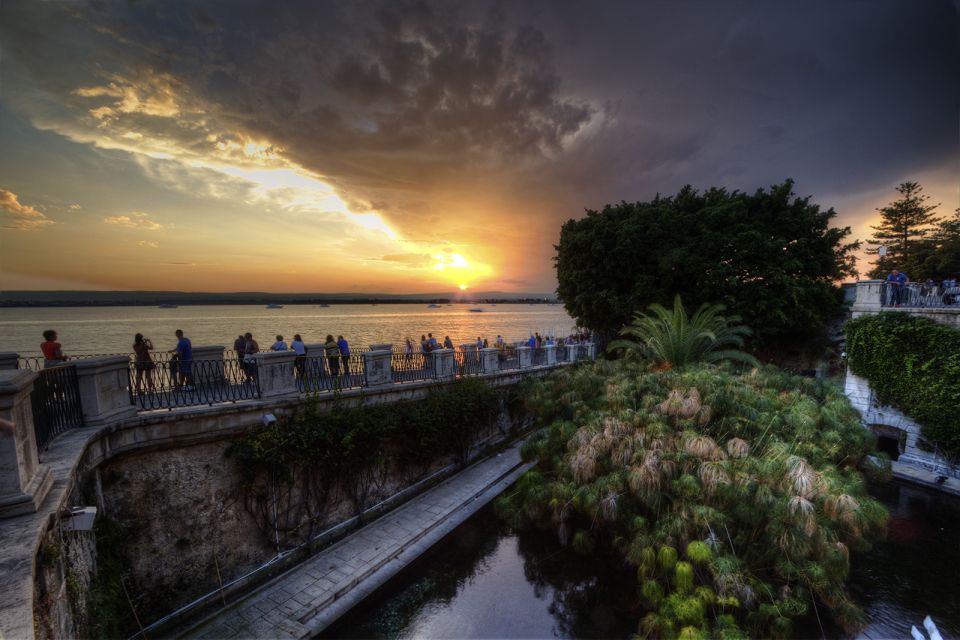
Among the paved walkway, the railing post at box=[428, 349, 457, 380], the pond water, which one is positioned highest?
the railing post at box=[428, 349, 457, 380]

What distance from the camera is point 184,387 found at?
895 centimetres

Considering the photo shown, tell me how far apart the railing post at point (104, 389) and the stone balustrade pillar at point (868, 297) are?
2317cm

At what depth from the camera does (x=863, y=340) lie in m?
15.5


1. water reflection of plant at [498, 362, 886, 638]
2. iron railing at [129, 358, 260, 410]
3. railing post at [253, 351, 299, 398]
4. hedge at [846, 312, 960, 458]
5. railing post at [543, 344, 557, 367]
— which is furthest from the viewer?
railing post at [543, 344, 557, 367]

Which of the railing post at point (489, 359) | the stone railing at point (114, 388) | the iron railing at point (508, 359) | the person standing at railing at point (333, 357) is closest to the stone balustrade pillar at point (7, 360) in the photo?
the stone railing at point (114, 388)

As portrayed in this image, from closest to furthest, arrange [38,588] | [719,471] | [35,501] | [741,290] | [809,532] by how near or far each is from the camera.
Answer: [38,588], [35,501], [809,532], [719,471], [741,290]

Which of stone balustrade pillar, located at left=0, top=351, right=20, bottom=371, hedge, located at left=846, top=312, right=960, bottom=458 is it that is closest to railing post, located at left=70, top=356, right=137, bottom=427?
stone balustrade pillar, located at left=0, top=351, right=20, bottom=371

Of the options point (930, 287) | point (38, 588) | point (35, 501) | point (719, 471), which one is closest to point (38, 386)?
point (35, 501)

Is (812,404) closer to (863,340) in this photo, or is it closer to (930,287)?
(863,340)

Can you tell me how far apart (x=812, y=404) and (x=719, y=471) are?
5234 mm

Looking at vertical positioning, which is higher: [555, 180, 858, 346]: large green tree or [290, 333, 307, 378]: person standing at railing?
[555, 180, 858, 346]: large green tree

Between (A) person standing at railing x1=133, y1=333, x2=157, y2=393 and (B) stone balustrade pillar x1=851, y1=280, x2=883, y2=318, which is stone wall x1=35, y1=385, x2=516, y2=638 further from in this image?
(B) stone balustrade pillar x1=851, y1=280, x2=883, y2=318

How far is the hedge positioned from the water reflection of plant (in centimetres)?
586

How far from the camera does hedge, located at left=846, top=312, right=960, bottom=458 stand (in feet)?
43.6
